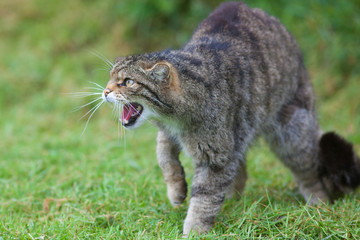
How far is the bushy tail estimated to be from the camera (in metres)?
4.15

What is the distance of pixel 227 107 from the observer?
3.43 meters

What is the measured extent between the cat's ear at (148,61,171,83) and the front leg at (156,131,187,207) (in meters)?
0.66

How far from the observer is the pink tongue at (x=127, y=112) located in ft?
10.4

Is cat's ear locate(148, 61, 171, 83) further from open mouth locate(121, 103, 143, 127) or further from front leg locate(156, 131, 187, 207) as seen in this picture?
front leg locate(156, 131, 187, 207)

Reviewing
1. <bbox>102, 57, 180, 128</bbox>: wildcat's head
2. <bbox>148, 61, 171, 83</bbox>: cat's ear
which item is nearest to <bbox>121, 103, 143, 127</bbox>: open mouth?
<bbox>102, 57, 180, 128</bbox>: wildcat's head

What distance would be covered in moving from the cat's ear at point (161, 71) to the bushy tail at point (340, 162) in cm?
189

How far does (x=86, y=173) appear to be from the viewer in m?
4.66

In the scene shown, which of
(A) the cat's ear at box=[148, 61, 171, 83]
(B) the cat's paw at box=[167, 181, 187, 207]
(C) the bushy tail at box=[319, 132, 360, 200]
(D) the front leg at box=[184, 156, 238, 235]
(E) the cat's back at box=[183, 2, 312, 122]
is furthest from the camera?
(C) the bushy tail at box=[319, 132, 360, 200]

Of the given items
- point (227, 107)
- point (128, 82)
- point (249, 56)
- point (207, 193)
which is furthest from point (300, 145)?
point (128, 82)

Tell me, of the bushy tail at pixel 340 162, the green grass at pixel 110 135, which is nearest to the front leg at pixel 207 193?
the green grass at pixel 110 135

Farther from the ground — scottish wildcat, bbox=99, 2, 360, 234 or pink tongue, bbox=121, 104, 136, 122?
pink tongue, bbox=121, 104, 136, 122

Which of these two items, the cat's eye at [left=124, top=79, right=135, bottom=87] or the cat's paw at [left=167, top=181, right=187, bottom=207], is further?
the cat's paw at [left=167, top=181, right=187, bottom=207]

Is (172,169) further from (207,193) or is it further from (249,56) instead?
(249,56)

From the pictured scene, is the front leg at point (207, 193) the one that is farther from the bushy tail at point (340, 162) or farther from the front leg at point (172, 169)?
the bushy tail at point (340, 162)
